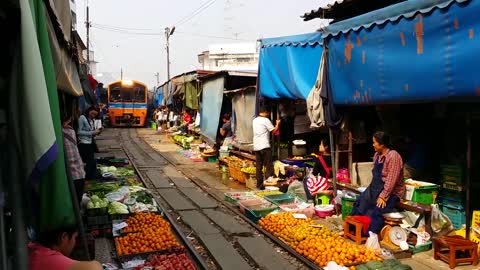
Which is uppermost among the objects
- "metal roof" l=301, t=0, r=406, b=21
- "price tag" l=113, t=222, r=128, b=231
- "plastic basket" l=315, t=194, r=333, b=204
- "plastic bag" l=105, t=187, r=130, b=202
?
"metal roof" l=301, t=0, r=406, b=21

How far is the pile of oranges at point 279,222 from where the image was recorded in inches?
291

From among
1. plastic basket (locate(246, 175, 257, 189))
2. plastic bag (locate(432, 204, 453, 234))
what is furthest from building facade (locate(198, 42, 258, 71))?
plastic bag (locate(432, 204, 453, 234))

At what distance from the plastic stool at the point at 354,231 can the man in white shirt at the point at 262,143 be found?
157 inches

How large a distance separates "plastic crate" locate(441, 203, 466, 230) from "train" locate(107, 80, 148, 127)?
29.0 metres

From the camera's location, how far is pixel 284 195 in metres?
9.36

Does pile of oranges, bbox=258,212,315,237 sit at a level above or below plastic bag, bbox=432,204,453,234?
below

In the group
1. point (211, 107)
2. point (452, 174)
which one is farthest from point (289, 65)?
point (211, 107)

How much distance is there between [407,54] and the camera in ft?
19.8

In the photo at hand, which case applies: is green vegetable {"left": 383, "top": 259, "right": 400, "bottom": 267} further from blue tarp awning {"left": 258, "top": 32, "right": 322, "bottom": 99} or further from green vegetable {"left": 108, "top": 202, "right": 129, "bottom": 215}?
green vegetable {"left": 108, "top": 202, "right": 129, "bottom": 215}

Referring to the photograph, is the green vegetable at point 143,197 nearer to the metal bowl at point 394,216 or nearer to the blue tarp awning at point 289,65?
the blue tarp awning at point 289,65

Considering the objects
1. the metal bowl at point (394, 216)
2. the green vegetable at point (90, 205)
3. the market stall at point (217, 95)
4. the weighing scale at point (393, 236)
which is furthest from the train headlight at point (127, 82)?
the weighing scale at point (393, 236)

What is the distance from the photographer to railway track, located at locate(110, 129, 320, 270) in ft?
20.9

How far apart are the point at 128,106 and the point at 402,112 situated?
1107 inches

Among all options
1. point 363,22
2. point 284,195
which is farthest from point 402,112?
point 284,195
